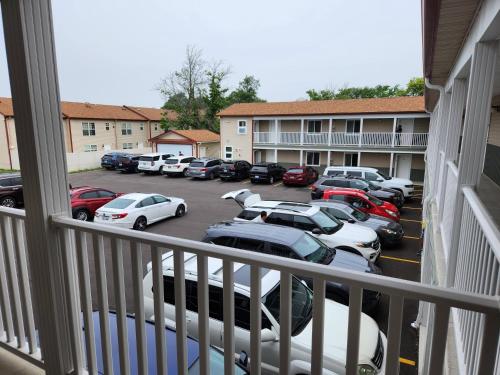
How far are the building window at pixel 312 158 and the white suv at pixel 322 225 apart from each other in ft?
50.6

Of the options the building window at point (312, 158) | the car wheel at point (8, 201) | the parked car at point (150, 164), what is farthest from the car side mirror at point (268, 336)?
the building window at point (312, 158)

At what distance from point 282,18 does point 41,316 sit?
8.58ft

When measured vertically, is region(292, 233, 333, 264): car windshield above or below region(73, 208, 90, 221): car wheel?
above

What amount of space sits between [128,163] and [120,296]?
22200mm

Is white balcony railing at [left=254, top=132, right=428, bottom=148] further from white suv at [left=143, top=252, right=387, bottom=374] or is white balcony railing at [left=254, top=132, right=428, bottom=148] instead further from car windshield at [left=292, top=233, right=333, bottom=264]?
white suv at [left=143, top=252, right=387, bottom=374]

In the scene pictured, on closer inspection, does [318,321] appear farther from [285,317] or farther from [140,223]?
[140,223]

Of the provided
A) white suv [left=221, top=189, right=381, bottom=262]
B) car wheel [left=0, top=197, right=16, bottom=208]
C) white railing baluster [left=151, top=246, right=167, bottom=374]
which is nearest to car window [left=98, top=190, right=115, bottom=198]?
car wheel [left=0, top=197, right=16, bottom=208]

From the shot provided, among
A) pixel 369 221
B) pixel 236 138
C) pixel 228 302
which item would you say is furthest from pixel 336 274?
pixel 236 138

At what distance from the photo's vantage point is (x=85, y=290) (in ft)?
6.17

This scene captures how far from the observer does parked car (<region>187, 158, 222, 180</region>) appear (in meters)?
20.8

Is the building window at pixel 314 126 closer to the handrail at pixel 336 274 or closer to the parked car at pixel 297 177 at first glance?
the parked car at pixel 297 177

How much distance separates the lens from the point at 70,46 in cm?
233

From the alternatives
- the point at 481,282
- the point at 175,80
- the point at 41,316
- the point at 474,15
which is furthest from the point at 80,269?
the point at 175,80

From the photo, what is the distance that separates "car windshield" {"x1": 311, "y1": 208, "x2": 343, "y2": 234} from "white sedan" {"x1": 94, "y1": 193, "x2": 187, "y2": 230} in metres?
5.56
